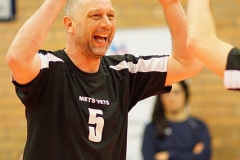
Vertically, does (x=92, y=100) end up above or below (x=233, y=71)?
below

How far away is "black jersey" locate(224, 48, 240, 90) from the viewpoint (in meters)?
2.32

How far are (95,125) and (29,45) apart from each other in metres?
0.62

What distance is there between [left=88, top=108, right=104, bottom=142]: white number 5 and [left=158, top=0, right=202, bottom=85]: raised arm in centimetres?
57

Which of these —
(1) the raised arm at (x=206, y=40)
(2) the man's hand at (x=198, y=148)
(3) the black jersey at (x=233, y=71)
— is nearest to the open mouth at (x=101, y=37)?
(1) the raised arm at (x=206, y=40)

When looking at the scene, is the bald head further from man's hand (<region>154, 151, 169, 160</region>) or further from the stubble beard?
man's hand (<region>154, 151, 169, 160</region>)

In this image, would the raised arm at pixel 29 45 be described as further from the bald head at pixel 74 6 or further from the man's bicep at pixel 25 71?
the bald head at pixel 74 6

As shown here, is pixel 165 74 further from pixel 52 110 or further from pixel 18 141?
pixel 18 141

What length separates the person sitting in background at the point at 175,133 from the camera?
5.36 meters

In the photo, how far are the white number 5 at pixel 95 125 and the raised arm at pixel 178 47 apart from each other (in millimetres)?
565

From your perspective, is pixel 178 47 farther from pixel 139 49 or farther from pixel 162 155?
pixel 139 49

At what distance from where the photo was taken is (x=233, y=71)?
233cm

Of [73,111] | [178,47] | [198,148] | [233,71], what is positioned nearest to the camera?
[233,71]

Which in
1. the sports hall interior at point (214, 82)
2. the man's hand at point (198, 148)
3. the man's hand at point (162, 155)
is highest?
the sports hall interior at point (214, 82)

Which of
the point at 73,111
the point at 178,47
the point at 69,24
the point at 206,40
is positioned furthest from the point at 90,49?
the point at 206,40
